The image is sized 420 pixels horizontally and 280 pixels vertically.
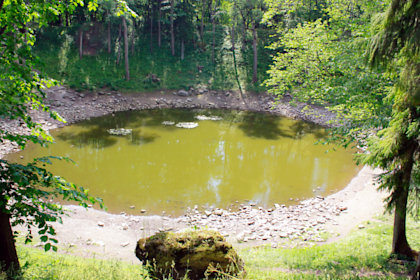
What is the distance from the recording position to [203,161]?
17531 mm

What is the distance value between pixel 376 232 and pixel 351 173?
24.2 feet

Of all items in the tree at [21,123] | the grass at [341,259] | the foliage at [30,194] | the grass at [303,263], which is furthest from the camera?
the grass at [341,259]

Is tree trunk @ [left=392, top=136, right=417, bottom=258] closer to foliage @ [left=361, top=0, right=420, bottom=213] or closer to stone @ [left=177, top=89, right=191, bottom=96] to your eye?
foliage @ [left=361, top=0, right=420, bottom=213]

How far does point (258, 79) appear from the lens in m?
34.1

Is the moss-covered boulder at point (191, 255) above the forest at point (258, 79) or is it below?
below

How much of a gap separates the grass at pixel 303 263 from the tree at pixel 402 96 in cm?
135

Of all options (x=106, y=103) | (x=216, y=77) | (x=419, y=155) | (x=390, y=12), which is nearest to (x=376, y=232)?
(x=419, y=155)

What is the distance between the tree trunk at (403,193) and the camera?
591 cm

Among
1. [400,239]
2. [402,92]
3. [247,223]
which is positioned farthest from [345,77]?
[247,223]

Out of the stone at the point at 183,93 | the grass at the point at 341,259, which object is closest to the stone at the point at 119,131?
the stone at the point at 183,93

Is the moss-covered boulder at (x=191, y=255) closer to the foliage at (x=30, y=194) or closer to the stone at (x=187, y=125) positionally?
the foliage at (x=30, y=194)

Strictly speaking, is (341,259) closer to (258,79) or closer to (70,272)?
(70,272)

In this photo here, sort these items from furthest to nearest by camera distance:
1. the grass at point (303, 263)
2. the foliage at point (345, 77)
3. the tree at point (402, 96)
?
the foliage at point (345, 77)
the grass at point (303, 263)
the tree at point (402, 96)

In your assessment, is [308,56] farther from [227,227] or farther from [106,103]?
[106,103]
